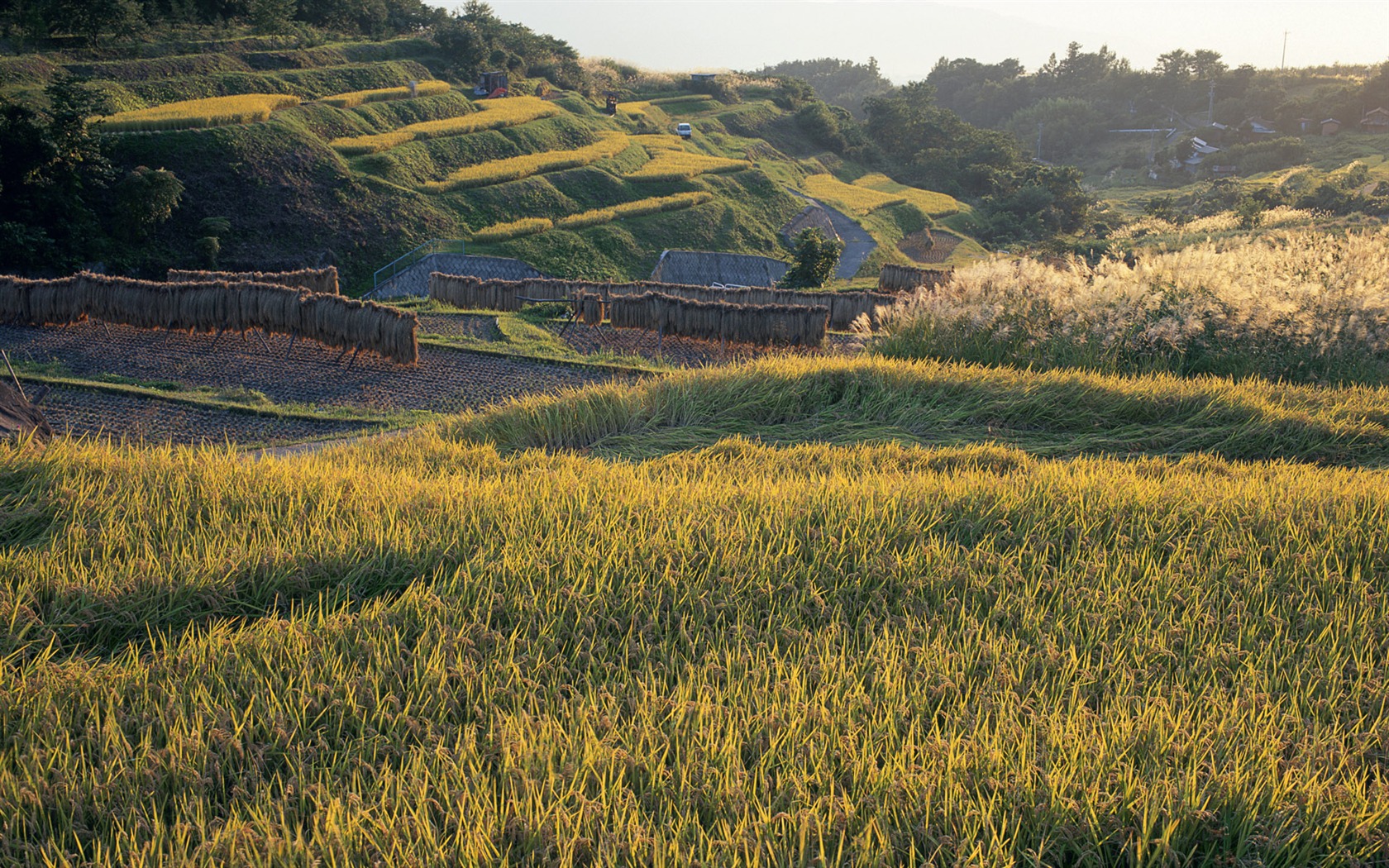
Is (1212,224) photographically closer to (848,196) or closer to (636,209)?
(848,196)

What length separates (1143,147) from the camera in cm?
7600

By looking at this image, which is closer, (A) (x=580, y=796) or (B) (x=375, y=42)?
(A) (x=580, y=796)

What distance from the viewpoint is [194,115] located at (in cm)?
2845

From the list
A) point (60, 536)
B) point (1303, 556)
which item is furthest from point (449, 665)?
point (1303, 556)

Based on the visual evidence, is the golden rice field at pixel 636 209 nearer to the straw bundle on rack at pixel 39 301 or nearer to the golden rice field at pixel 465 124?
the golden rice field at pixel 465 124

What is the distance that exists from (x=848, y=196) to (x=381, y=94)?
2538 centimetres

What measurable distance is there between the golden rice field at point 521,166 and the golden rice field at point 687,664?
31840mm

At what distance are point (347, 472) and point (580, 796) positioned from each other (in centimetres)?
280

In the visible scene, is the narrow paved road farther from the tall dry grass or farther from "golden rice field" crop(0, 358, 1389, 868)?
"golden rice field" crop(0, 358, 1389, 868)

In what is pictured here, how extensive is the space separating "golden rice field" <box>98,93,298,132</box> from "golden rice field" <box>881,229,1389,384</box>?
2749 centimetres

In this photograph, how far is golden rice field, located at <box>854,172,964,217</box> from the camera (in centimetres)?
4872

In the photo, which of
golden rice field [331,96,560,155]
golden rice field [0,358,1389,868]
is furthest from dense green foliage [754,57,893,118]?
golden rice field [0,358,1389,868]

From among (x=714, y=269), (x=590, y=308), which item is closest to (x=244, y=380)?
(x=590, y=308)

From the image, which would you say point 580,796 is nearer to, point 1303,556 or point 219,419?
point 1303,556
